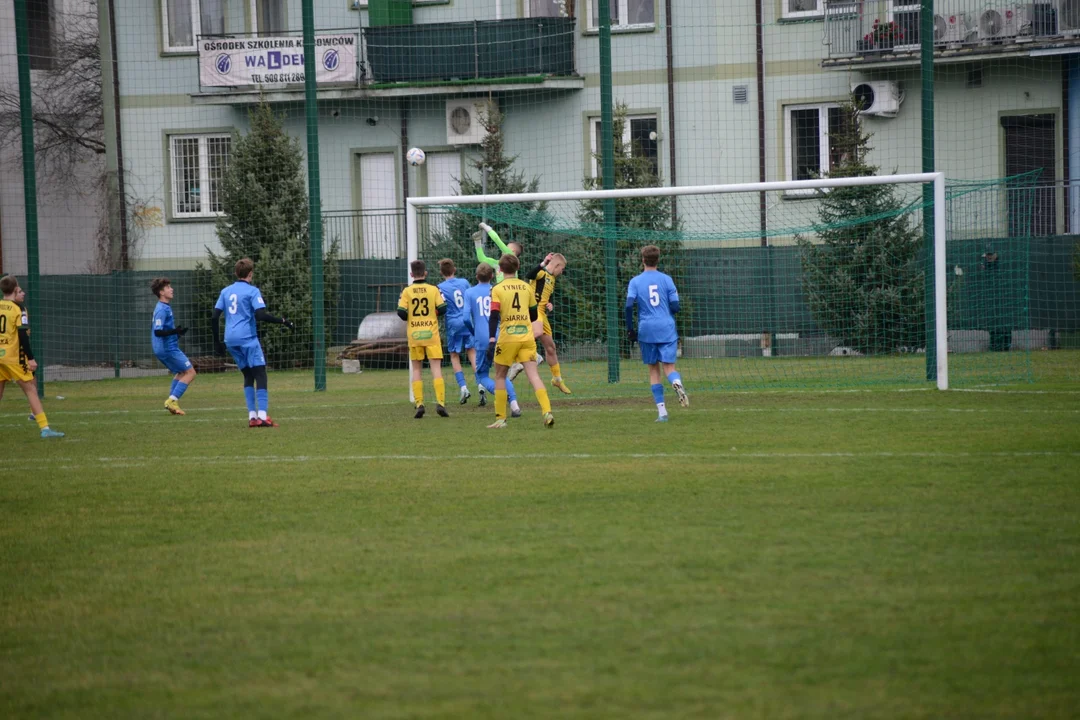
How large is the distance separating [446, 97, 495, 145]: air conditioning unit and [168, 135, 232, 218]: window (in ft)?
17.9

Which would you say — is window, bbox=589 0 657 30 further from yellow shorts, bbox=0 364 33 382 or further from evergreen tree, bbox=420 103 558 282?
yellow shorts, bbox=0 364 33 382

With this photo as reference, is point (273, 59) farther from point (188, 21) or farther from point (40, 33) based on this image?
point (40, 33)

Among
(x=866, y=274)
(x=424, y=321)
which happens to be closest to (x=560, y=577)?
(x=424, y=321)

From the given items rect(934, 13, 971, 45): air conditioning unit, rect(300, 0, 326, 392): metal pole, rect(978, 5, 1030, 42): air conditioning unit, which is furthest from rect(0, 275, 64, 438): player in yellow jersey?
rect(978, 5, 1030, 42): air conditioning unit

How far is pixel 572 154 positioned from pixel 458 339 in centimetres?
1239

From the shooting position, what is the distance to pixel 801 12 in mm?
26000

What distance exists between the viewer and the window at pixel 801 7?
2594 centimetres

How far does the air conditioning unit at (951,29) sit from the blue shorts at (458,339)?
13839mm

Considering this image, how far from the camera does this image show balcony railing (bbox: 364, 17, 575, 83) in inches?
1058

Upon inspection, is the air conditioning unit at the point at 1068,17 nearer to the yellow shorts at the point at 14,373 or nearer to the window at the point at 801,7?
the window at the point at 801,7

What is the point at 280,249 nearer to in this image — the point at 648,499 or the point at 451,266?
the point at 451,266

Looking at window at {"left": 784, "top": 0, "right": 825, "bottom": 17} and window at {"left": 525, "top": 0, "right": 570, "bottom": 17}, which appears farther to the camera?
window at {"left": 525, "top": 0, "right": 570, "bottom": 17}

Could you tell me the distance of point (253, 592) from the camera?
5.99m

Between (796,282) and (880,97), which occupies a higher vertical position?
(880,97)
